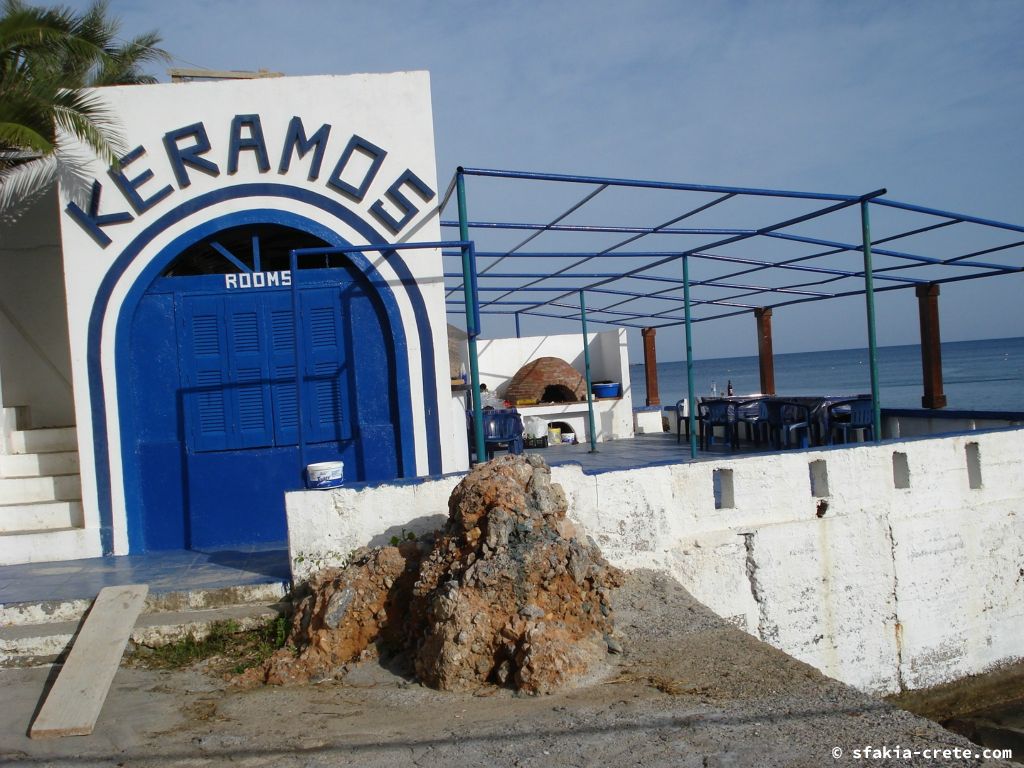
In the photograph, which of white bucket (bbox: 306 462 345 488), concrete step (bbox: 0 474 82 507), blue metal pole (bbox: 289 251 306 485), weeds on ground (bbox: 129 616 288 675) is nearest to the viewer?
weeds on ground (bbox: 129 616 288 675)

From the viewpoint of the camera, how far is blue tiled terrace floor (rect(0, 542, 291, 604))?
6648 mm

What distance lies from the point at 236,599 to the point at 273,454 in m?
2.34

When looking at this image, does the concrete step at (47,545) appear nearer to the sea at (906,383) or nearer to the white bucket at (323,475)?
the white bucket at (323,475)

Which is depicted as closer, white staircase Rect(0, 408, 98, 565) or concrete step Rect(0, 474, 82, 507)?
white staircase Rect(0, 408, 98, 565)

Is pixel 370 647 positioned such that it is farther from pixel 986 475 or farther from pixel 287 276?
pixel 986 475

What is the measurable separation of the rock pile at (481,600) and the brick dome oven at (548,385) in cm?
1153

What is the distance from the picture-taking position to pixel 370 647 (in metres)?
5.70

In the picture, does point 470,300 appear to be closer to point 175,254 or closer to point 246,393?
point 246,393

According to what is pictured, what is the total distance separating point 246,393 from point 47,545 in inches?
91.6

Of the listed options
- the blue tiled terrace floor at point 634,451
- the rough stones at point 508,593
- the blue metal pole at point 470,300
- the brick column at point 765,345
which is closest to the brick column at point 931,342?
the blue tiled terrace floor at point 634,451

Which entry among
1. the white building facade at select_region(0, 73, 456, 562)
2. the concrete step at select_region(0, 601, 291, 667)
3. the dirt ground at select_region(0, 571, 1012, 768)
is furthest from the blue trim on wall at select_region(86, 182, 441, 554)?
the dirt ground at select_region(0, 571, 1012, 768)

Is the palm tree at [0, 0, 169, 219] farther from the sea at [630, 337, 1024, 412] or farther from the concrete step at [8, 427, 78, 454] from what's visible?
the sea at [630, 337, 1024, 412]

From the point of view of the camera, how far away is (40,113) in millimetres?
8531

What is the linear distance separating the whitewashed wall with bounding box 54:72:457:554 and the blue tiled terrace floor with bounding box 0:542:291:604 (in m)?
0.62
